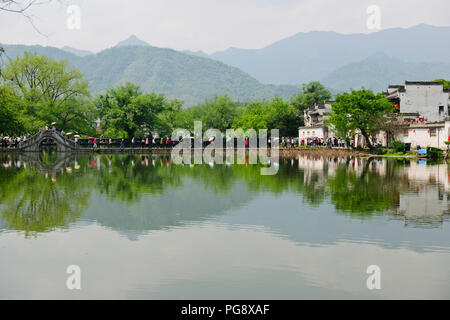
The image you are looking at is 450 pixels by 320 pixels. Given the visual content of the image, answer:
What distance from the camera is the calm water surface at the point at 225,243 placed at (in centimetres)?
841

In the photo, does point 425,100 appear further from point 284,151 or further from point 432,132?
point 284,151

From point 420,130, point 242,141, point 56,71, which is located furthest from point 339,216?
point 56,71

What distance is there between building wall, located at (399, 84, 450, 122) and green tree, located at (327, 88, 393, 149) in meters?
8.86

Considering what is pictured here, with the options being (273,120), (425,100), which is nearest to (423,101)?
(425,100)

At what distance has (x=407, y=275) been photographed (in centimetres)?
896

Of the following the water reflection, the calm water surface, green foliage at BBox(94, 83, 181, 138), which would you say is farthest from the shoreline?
the calm water surface

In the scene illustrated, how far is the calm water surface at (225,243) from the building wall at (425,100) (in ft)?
152

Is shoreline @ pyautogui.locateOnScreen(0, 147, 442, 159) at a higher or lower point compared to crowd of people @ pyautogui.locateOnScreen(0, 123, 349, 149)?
lower

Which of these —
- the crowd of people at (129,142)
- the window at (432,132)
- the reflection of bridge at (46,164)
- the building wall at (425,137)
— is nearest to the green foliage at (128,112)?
the crowd of people at (129,142)

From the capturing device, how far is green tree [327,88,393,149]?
54406 millimetres

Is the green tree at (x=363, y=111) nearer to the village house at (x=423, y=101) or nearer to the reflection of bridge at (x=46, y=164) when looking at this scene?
the village house at (x=423, y=101)

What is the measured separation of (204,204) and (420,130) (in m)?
43.2

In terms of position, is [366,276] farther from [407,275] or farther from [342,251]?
[342,251]

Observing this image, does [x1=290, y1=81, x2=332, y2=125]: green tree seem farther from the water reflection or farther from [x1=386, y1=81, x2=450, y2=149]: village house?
the water reflection
